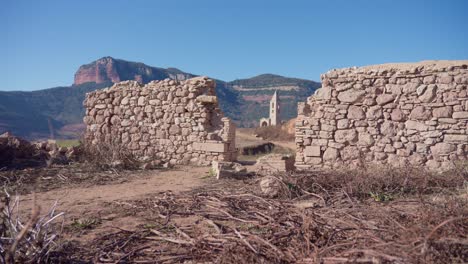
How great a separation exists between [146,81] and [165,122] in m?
56.1

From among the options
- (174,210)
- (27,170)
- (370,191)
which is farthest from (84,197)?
(370,191)

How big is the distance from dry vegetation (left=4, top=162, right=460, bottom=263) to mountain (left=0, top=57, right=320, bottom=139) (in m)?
39.8

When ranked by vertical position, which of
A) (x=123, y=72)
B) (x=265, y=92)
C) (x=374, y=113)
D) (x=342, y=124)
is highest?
(x=123, y=72)

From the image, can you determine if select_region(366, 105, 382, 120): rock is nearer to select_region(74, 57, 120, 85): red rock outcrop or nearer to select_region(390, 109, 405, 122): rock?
select_region(390, 109, 405, 122): rock

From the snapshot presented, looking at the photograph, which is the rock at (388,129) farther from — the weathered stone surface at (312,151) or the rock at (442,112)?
the weathered stone surface at (312,151)

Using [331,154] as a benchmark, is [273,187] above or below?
below

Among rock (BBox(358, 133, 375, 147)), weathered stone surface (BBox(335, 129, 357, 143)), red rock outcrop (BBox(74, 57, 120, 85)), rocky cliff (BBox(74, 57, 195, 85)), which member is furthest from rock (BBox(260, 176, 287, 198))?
red rock outcrop (BBox(74, 57, 120, 85))

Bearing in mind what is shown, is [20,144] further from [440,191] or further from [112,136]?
[440,191]

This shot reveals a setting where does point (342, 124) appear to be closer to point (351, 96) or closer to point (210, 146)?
point (351, 96)

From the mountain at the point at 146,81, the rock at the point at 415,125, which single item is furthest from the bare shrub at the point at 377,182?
the mountain at the point at 146,81

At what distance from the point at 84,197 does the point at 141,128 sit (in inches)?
217

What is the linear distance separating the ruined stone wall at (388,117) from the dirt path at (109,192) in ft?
10.5

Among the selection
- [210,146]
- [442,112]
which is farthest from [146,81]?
[442,112]

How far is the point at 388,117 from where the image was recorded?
28.9ft
